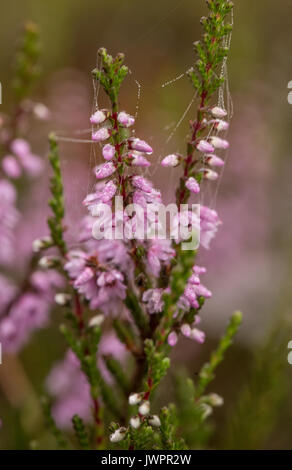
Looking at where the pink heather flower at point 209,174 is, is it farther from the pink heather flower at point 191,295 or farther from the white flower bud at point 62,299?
the white flower bud at point 62,299

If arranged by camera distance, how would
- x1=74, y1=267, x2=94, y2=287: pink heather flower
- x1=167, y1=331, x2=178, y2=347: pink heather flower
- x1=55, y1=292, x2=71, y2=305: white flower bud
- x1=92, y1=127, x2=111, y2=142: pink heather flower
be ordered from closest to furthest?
x1=92, y1=127, x2=111, y2=142: pink heather flower < x1=167, y1=331, x2=178, y2=347: pink heather flower < x1=74, y1=267, x2=94, y2=287: pink heather flower < x1=55, y1=292, x2=71, y2=305: white flower bud

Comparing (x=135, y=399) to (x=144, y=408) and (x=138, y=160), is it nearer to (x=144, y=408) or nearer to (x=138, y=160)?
(x=144, y=408)

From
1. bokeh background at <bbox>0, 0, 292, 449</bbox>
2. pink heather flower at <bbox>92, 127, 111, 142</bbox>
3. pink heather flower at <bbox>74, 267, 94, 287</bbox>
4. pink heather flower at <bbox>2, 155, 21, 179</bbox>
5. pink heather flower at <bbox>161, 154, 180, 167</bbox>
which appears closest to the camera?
pink heather flower at <bbox>92, 127, 111, 142</bbox>

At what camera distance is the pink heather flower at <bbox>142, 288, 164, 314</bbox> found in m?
2.04

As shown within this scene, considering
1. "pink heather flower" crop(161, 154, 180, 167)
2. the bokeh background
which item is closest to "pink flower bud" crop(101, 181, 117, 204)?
"pink heather flower" crop(161, 154, 180, 167)

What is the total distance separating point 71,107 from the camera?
5.69 m

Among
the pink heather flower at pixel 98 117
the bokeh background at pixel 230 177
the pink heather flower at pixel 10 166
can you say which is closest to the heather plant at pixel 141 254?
the pink heather flower at pixel 98 117

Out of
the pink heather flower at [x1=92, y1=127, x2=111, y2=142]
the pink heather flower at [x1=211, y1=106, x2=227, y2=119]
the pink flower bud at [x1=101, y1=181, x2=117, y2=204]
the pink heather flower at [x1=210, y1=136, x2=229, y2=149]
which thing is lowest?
A: the pink flower bud at [x1=101, y1=181, x2=117, y2=204]

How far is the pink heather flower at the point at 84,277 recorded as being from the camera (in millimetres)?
2219

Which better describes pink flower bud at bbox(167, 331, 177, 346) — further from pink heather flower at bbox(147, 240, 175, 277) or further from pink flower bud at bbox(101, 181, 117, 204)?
pink flower bud at bbox(101, 181, 117, 204)

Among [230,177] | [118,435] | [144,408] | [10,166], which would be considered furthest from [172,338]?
[230,177]

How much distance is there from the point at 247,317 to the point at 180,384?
2782mm

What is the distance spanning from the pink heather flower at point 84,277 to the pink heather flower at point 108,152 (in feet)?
1.89

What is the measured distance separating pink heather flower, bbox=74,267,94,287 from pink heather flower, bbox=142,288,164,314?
11.5 inches
